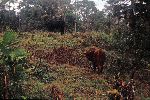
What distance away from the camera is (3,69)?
1438 cm

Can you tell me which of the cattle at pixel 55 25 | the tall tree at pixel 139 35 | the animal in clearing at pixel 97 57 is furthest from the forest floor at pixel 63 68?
the cattle at pixel 55 25

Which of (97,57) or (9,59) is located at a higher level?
(9,59)

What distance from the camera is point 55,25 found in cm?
4172

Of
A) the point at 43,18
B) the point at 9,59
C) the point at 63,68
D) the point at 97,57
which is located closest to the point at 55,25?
the point at 43,18

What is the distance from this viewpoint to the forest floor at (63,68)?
60.6 feet

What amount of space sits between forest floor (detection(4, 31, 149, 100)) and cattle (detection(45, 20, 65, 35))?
25.9ft

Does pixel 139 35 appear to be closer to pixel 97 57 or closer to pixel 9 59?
pixel 97 57

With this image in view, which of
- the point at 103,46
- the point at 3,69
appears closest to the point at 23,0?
the point at 103,46

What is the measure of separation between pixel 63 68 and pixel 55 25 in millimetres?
18333

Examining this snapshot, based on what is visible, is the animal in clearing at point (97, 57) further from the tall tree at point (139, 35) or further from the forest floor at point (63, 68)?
the tall tree at point (139, 35)

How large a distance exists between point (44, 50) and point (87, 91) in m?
9.36

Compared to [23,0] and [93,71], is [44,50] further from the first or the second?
[23,0]

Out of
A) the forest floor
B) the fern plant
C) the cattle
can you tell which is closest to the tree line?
the cattle

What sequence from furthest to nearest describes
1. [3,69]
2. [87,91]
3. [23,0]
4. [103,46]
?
[23,0] → [103,46] → [87,91] → [3,69]
